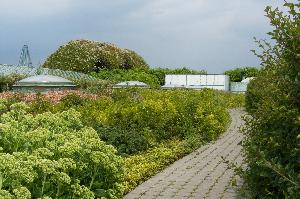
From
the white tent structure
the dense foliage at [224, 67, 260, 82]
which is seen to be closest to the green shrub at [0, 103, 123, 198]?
the white tent structure

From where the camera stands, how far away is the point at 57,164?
5043 mm

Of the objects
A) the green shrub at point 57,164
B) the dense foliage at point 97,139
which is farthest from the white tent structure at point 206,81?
the green shrub at point 57,164

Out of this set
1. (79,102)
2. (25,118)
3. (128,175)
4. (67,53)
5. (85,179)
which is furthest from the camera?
(67,53)

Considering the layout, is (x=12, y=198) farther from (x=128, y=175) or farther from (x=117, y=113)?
(x=117, y=113)

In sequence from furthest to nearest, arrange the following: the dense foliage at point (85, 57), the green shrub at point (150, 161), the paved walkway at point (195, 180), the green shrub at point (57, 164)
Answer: the dense foliage at point (85, 57)
the green shrub at point (150, 161)
the paved walkway at point (195, 180)
the green shrub at point (57, 164)

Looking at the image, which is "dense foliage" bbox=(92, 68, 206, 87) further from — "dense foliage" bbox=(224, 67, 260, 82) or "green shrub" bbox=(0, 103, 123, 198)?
"green shrub" bbox=(0, 103, 123, 198)

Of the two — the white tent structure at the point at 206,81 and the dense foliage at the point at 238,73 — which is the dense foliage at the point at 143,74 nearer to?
the white tent structure at the point at 206,81

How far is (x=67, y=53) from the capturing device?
5250 centimetres

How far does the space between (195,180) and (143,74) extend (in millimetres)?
38893

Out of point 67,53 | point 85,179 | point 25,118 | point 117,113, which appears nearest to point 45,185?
point 85,179

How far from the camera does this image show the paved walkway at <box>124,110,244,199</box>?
773 cm

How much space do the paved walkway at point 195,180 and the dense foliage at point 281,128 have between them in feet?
4.76

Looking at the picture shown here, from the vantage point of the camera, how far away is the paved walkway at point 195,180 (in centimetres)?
773

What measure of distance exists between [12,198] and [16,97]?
44.3 feet
